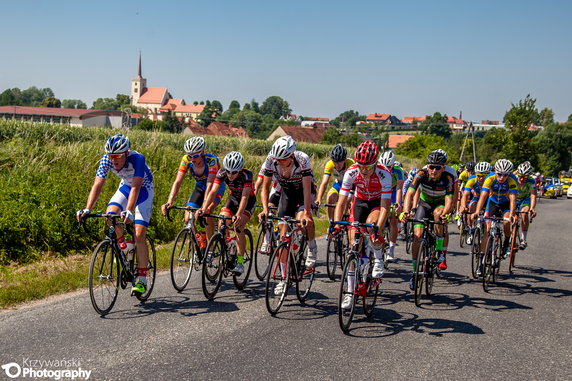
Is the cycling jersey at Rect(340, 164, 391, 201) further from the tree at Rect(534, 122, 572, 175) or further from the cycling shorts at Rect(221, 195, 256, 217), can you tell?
the tree at Rect(534, 122, 572, 175)

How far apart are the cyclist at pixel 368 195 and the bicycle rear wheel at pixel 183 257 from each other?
2.17m

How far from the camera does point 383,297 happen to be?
830 cm

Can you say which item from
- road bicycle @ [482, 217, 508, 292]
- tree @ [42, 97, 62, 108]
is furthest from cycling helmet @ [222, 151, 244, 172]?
tree @ [42, 97, 62, 108]

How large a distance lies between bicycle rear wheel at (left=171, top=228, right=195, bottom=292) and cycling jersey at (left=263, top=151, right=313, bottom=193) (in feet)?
4.90

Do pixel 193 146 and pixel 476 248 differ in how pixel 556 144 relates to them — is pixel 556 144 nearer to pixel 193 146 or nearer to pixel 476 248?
pixel 476 248

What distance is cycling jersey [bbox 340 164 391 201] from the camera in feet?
23.2

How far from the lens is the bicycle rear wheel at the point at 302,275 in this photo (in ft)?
24.5

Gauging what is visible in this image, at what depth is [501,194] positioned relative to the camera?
10453mm

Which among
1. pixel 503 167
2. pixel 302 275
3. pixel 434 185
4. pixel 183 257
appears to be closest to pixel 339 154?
pixel 434 185

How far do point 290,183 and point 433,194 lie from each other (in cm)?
255

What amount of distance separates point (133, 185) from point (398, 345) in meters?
3.74

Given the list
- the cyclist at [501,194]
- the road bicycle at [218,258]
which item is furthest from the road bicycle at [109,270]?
the cyclist at [501,194]

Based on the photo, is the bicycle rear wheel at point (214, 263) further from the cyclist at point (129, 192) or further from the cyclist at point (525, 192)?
the cyclist at point (525, 192)

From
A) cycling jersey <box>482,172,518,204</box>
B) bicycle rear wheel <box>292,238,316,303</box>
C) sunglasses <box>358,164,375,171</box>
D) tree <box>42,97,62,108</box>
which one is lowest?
bicycle rear wheel <box>292,238,316,303</box>
